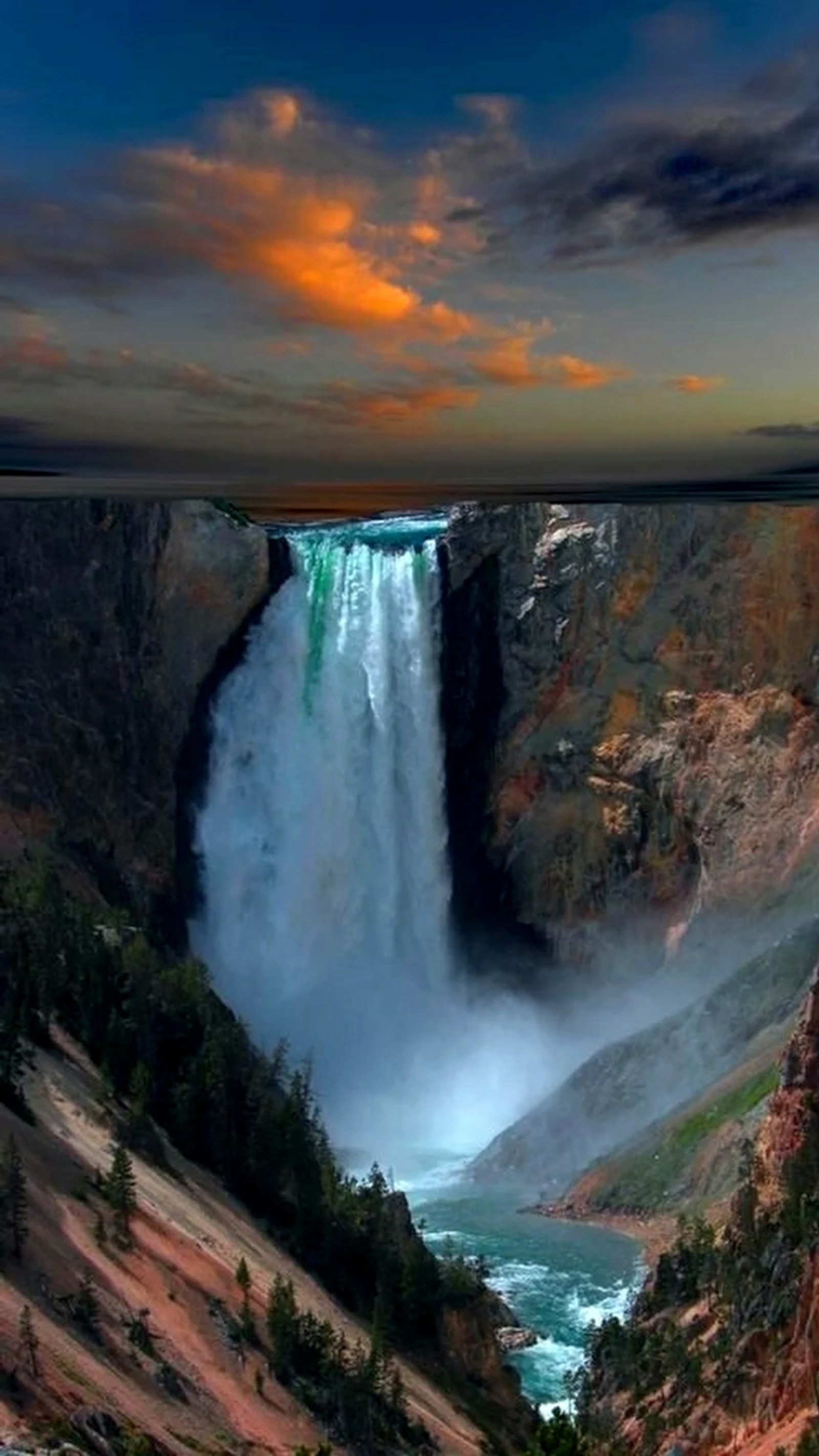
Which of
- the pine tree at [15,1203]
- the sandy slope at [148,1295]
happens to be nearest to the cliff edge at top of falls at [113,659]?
the sandy slope at [148,1295]

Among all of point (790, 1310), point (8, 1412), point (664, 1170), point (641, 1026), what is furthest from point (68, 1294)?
point (641, 1026)

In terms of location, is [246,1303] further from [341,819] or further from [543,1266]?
[341,819]

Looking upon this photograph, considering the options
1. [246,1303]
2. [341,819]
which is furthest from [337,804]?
[246,1303]

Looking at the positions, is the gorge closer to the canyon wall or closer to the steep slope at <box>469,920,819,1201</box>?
the canyon wall

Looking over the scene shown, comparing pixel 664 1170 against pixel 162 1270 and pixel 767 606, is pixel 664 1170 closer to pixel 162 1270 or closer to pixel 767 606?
pixel 162 1270

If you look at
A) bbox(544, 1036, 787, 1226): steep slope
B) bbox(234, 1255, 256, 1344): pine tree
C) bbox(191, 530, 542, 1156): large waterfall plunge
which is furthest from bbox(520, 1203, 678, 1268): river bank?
bbox(191, 530, 542, 1156): large waterfall plunge

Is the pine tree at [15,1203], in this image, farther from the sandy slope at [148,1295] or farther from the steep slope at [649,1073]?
the steep slope at [649,1073]
